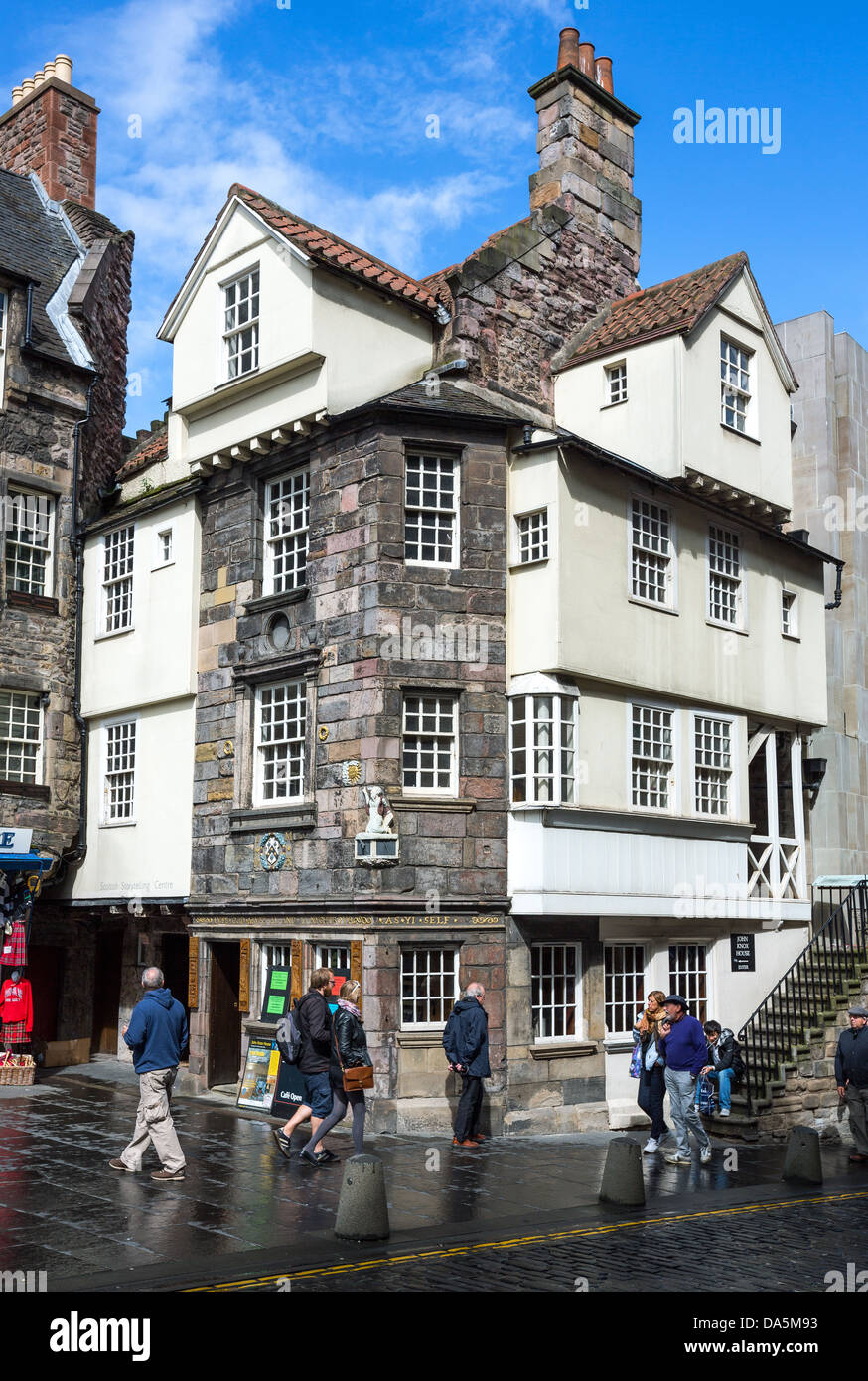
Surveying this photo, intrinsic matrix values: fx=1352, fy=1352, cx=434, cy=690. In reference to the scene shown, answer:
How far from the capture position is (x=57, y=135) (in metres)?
26.6

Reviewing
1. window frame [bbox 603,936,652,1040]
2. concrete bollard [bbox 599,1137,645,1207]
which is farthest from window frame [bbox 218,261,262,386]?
concrete bollard [bbox 599,1137,645,1207]

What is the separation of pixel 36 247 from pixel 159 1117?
1759 cm

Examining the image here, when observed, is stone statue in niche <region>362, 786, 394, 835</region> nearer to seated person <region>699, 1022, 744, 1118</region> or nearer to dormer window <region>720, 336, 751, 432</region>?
seated person <region>699, 1022, 744, 1118</region>

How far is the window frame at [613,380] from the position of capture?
20828 mm

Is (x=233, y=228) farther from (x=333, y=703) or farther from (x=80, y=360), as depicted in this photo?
(x=333, y=703)

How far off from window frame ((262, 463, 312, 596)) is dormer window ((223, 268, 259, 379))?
1.62 m

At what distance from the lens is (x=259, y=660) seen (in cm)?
1973

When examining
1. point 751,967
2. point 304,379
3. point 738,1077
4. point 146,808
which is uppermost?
point 304,379

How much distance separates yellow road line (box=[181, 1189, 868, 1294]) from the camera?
9336 mm

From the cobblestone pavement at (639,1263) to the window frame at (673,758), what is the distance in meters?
7.86

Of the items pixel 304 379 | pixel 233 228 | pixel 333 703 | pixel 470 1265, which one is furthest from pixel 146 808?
pixel 470 1265
